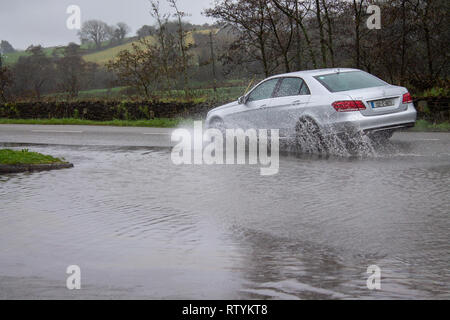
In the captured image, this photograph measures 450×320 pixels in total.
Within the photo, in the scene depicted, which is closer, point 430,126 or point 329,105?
point 329,105

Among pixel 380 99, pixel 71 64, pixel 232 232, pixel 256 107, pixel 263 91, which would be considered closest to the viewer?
pixel 232 232

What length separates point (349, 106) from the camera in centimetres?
1277

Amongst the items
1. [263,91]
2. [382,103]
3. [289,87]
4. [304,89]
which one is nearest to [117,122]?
[263,91]

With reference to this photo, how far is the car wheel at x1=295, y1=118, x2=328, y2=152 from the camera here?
13367 millimetres

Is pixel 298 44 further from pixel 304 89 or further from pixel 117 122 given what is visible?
pixel 304 89

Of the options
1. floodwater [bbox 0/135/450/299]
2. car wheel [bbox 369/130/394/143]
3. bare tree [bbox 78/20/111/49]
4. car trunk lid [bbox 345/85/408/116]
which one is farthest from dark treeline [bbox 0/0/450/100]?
bare tree [bbox 78/20/111/49]

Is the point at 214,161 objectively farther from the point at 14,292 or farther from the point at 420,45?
the point at 420,45

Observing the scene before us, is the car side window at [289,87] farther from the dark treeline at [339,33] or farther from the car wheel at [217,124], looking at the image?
the dark treeline at [339,33]

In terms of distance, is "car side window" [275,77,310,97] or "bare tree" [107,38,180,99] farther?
"bare tree" [107,38,180,99]

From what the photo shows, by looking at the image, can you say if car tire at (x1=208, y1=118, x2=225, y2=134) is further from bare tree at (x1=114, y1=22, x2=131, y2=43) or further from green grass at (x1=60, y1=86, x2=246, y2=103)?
bare tree at (x1=114, y1=22, x2=131, y2=43)

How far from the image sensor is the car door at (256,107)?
47.8ft

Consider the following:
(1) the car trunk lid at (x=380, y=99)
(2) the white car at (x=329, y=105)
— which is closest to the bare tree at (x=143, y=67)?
(2) the white car at (x=329, y=105)

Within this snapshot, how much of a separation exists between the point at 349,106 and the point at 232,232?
21.3 feet
